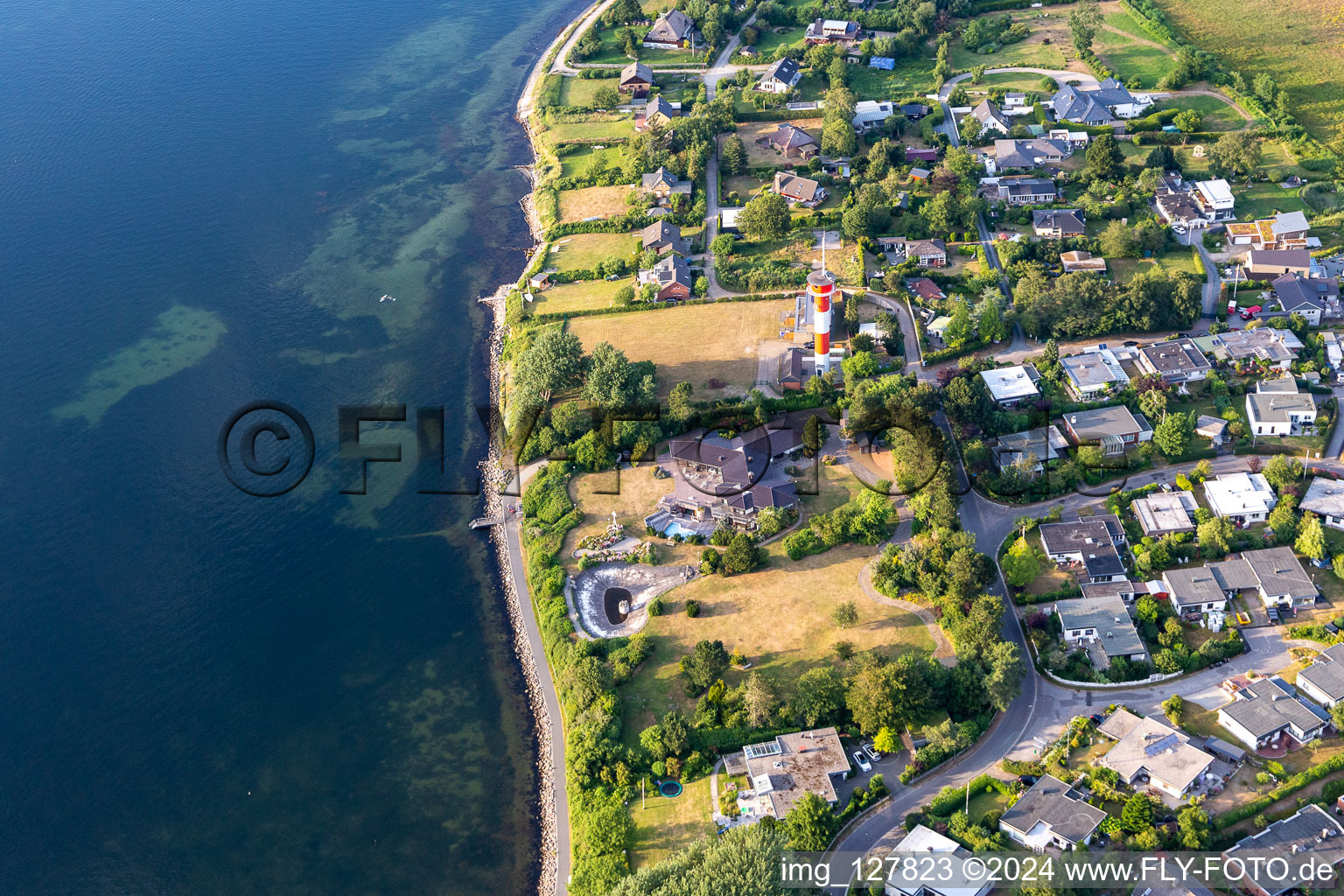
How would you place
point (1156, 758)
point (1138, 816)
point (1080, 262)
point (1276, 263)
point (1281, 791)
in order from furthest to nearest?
point (1080, 262)
point (1276, 263)
point (1156, 758)
point (1281, 791)
point (1138, 816)

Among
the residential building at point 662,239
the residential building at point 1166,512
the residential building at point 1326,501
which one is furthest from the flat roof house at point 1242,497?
the residential building at point 662,239

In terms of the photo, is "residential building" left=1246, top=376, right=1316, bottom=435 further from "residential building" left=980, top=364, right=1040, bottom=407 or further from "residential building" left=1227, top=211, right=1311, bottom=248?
"residential building" left=1227, top=211, right=1311, bottom=248

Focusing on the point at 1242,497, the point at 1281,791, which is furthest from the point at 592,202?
the point at 1281,791

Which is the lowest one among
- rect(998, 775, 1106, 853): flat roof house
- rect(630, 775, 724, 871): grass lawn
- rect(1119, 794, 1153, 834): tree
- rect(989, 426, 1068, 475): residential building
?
rect(630, 775, 724, 871): grass lawn

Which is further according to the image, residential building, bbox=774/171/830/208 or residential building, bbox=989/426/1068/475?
residential building, bbox=774/171/830/208

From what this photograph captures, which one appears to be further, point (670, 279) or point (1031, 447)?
point (670, 279)

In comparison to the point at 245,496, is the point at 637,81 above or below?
above

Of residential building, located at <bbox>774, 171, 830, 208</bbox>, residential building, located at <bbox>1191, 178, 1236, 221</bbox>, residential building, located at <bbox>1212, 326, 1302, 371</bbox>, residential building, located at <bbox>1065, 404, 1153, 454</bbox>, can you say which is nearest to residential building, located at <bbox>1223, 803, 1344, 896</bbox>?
residential building, located at <bbox>1065, 404, 1153, 454</bbox>

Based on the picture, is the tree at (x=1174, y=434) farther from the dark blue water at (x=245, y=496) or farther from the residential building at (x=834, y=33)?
the residential building at (x=834, y=33)

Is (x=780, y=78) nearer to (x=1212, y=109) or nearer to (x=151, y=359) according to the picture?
(x=1212, y=109)
